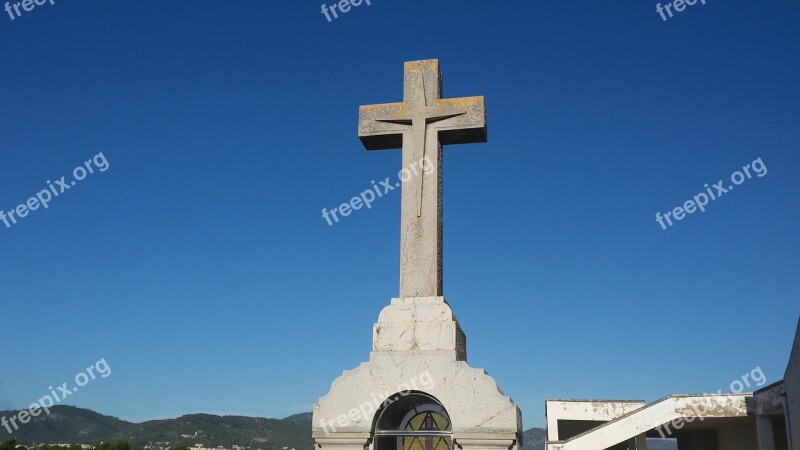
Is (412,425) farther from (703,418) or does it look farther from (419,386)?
(703,418)

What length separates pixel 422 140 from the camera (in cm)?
903

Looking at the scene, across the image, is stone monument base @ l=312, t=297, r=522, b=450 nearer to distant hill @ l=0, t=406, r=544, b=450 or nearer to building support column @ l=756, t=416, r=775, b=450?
building support column @ l=756, t=416, r=775, b=450

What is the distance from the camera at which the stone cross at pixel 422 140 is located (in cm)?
835

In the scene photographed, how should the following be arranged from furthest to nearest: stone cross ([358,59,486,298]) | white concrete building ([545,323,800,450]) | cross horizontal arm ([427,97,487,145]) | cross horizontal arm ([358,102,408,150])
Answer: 1. white concrete building ([545,323,800,450])
2. cross horizontal arm ([358,102,408,150])
3. cross horizontal arm ([427,97,487,145])
4. stone cross ([358,59,486,298])

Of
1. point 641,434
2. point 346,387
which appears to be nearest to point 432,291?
point 346,387

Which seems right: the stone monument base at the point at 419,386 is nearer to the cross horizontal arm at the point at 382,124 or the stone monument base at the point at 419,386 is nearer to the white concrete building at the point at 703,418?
the cross horizontal arm at the point at 382,124

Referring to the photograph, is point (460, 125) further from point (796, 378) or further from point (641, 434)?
point (641, 434)

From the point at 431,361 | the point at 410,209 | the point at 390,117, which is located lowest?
the point at 431,361

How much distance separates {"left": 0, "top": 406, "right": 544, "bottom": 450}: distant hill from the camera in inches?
6629

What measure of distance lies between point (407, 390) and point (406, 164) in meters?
3.00

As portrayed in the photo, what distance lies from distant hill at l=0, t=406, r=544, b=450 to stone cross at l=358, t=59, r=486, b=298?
161362 mm

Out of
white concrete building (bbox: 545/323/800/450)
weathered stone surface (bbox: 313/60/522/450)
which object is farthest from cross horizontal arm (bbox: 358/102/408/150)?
white concrete building (bbox: 545/323/800/450)

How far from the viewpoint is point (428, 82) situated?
935 centimetres

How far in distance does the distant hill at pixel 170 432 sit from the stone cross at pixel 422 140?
16136cm
